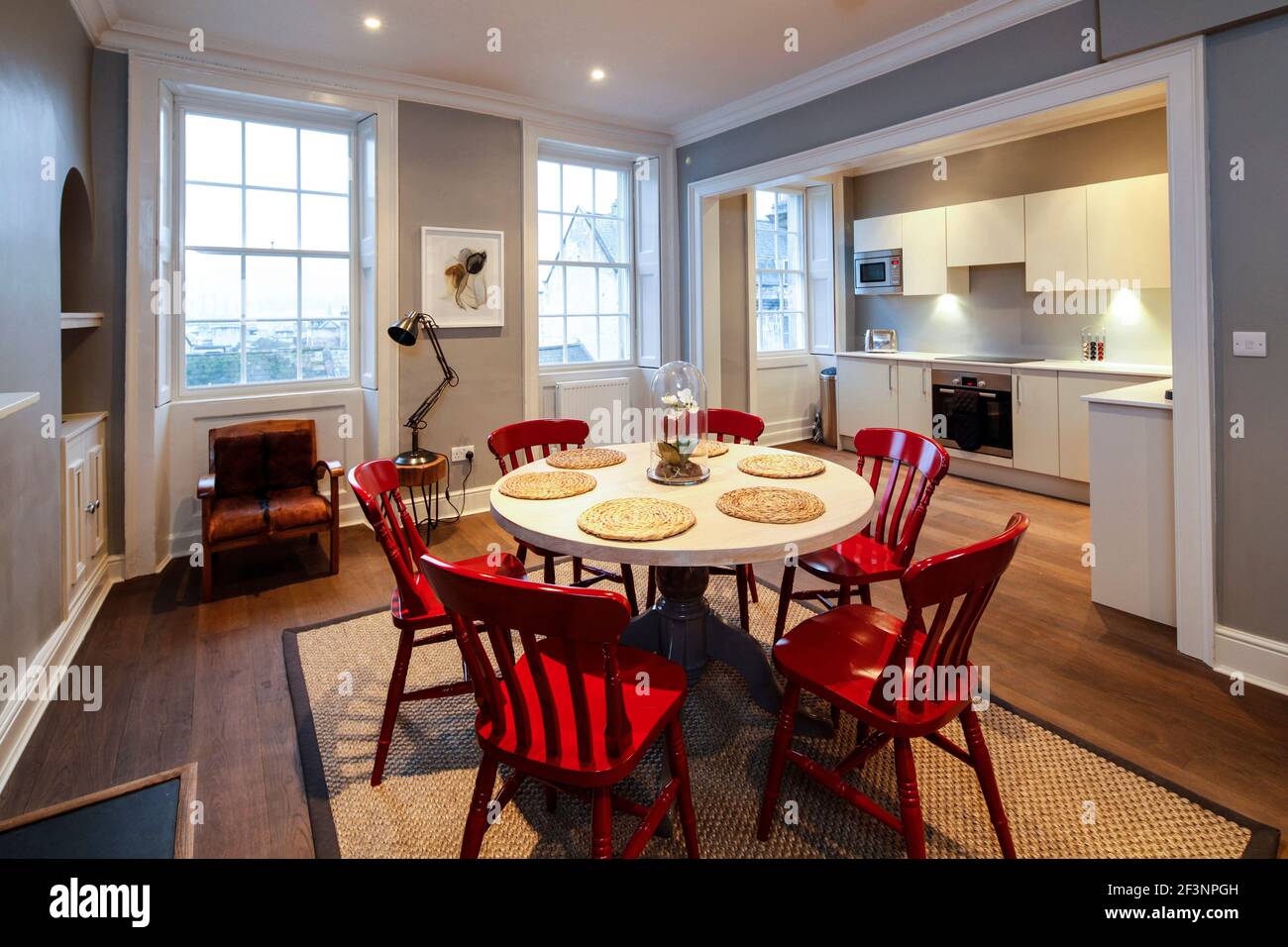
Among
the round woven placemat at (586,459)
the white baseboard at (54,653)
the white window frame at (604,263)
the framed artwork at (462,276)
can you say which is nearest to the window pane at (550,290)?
the white window frame at (604,263)

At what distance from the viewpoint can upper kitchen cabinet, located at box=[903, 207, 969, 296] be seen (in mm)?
6130

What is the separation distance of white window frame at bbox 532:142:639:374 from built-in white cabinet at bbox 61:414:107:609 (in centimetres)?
262

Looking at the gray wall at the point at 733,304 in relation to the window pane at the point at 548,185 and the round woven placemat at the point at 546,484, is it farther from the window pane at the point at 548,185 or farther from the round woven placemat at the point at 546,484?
the round woven placemat at the point at 546,484

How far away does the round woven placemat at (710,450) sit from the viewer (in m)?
2.77

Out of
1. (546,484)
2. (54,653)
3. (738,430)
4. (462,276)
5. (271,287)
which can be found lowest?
(54,653)

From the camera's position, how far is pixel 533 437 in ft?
10.2

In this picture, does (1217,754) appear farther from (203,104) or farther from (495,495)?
(203,104)

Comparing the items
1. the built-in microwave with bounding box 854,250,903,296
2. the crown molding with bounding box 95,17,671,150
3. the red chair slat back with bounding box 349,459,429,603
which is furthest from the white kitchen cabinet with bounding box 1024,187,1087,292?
the red chair slat back with bounding box 349,459,429,603

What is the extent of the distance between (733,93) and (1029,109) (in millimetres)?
2097

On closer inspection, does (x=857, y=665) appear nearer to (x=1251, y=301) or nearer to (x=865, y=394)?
(x=1251, y=301)

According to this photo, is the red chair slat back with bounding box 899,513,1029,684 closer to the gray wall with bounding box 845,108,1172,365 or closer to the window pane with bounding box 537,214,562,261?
the gray wall with bounding box 845,108,1172,365

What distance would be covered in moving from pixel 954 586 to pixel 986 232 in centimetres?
547

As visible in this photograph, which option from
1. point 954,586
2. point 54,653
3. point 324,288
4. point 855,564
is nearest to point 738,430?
point 855,564

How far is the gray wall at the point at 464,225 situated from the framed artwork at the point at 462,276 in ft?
0.17
